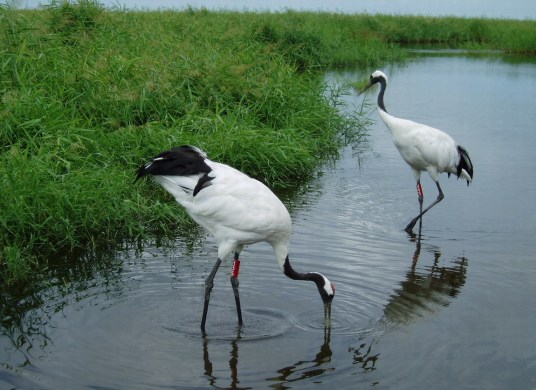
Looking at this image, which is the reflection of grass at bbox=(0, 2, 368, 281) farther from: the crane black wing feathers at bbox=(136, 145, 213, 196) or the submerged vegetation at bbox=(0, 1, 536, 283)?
the crane black wing feathers at bbox=(136, 145, 213, 196)

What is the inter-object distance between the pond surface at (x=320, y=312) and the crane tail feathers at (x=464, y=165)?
1.15ft

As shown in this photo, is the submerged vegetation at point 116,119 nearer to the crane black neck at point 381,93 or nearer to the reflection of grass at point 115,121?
the reflection of grass at point 115,121

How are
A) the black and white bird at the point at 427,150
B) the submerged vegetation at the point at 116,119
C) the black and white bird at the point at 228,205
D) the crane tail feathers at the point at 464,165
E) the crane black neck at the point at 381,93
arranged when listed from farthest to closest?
the crane black neck at the point at 381,93, the crane tail feathers at the point at 464,165, the black and white bird at the point at 427,150, the submerged vegetation at the point at 116,119, the black and white bird at the point at 228,205

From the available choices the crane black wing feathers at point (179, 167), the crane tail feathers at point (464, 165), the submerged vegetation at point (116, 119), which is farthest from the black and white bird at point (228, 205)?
the crane tail feathers at point (464, 165)

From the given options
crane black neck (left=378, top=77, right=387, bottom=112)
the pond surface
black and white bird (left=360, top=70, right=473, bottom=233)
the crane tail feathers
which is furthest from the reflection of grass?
the crane tail feathers

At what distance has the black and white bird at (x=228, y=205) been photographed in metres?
5.66

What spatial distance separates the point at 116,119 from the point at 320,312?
14.2ft

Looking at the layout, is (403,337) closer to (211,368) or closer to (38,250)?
(211,368)

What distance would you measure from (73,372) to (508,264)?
393 centimetres

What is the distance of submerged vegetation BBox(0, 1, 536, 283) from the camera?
23.0 ft

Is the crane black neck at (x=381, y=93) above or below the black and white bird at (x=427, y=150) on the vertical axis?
above

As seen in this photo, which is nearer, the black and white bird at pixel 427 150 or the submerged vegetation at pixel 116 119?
the submerged vegetation at pixel 116 119

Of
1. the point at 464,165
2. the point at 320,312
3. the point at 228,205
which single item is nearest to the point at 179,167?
the point at 228,205

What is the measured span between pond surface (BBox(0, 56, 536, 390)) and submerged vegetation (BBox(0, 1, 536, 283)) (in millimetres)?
455
